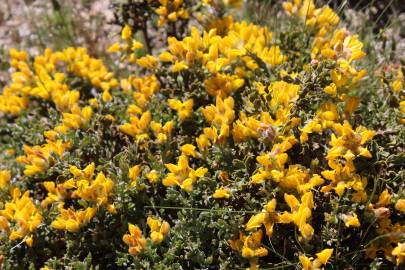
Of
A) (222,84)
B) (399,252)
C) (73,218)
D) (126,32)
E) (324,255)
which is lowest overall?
(399,252)

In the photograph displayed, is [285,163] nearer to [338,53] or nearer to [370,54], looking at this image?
[338,53]

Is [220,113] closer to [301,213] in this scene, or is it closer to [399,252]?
[301,213]

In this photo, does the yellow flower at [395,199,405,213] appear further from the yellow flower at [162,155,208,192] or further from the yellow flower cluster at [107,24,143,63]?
the yellow flower cluster at [107,24,143,63]

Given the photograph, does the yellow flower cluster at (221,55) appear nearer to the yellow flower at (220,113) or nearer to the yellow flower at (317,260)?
the yellow flower at (220,113)

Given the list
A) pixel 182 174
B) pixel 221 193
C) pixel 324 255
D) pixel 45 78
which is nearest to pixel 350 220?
pixel 324 255

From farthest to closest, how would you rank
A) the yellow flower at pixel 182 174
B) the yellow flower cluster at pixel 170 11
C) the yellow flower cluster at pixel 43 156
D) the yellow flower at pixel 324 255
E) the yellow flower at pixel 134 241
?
the yellow flower cluster at pixel 170 11 < the yellow flower cluster at pixel 43 156 < the yellow flower at pixel 182 174 < the yellow flower at pixel 134 241 < the yellow flower at pixel 324 255

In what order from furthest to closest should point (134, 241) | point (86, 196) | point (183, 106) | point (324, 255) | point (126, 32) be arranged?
point (126, 32), point (183, 106), point (86, 196), point (134, 241), point (324, 255)

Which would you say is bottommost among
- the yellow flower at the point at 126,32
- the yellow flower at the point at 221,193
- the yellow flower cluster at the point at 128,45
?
the yellow flower at the point at 221,193

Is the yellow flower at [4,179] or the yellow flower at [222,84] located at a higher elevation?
the yellow flower at [222,84]

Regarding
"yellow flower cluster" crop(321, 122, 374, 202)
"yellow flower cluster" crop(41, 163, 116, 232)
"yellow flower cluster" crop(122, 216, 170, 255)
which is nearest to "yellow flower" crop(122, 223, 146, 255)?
"yellow flower cluster" crop(122, 216, 170, 255)

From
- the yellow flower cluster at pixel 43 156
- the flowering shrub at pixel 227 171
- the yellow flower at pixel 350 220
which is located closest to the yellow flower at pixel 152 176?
the flowering shrub at pixel 227 171
